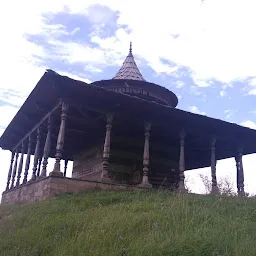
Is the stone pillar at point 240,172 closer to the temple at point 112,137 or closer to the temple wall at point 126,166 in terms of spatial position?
the temple at point 112,137

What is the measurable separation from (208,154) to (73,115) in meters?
8.18

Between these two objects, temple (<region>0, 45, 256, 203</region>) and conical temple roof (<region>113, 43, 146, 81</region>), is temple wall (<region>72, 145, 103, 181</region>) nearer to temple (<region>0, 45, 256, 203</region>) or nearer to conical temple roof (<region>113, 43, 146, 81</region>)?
temple (<region>0, 45, 256, 203</region>)

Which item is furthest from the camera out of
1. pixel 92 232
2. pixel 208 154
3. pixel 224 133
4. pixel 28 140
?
pixel 208 154

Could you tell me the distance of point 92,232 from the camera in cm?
546

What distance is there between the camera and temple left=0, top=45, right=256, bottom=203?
11961 millimetres

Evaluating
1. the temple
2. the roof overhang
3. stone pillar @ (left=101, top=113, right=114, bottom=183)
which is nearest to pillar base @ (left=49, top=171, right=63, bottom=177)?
the temple

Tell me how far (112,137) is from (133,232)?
10.7 metres

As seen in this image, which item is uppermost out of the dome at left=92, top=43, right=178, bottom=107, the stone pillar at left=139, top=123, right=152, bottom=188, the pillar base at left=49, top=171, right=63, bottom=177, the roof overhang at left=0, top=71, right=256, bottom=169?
the dome at left=92, top=43, right=178, bottom=107

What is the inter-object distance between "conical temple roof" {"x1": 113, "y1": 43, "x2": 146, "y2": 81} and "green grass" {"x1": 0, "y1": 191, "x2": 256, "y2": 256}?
12006 mm

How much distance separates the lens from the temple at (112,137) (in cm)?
1196

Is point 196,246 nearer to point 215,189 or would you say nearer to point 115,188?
point 115,188

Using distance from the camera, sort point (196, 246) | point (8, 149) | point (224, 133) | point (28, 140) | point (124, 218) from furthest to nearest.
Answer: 1. point (8, 149)
2. point (28, 140)
3. point (224, 133)
4. point (124, 218)
5. point (196, 246)

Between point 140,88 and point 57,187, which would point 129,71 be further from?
→ point 57,187

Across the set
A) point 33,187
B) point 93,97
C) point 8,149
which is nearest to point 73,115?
point 93,97
